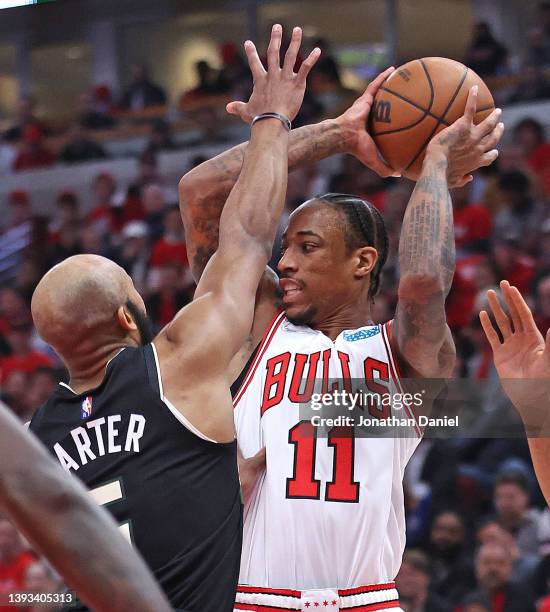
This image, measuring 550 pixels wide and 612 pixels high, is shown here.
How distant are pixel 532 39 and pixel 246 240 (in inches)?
327

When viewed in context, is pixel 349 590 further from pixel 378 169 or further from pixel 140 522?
pixel 378 169

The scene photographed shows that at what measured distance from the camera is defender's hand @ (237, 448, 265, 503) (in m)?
3.75

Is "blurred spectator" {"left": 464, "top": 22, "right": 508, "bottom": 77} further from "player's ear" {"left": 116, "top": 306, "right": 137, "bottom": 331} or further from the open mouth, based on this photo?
"player's ear" {"left": 116, "top": 306, "right": 137, "bottom": 331}

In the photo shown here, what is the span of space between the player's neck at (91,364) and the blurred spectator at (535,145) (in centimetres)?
668

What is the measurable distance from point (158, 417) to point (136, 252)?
25.1 ft

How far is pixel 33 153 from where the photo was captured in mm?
13289

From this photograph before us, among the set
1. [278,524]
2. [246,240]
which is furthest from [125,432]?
[278,524]

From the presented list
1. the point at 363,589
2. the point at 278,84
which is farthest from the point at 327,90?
the point at 363,589

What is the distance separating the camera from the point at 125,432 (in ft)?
9.29

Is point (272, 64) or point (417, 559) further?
point (417, 559)

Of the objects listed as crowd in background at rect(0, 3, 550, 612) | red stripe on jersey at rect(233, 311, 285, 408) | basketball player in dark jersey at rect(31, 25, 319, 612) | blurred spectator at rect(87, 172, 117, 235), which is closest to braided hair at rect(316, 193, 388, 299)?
red stripe on jersey at rect(233, 311, 285, 408)

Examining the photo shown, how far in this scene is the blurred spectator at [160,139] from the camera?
12305mm

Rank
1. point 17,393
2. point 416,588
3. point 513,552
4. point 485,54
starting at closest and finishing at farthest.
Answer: point 513,552 → point 416,588 → point 17,393 → point 485,54

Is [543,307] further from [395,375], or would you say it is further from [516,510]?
[395,375]
